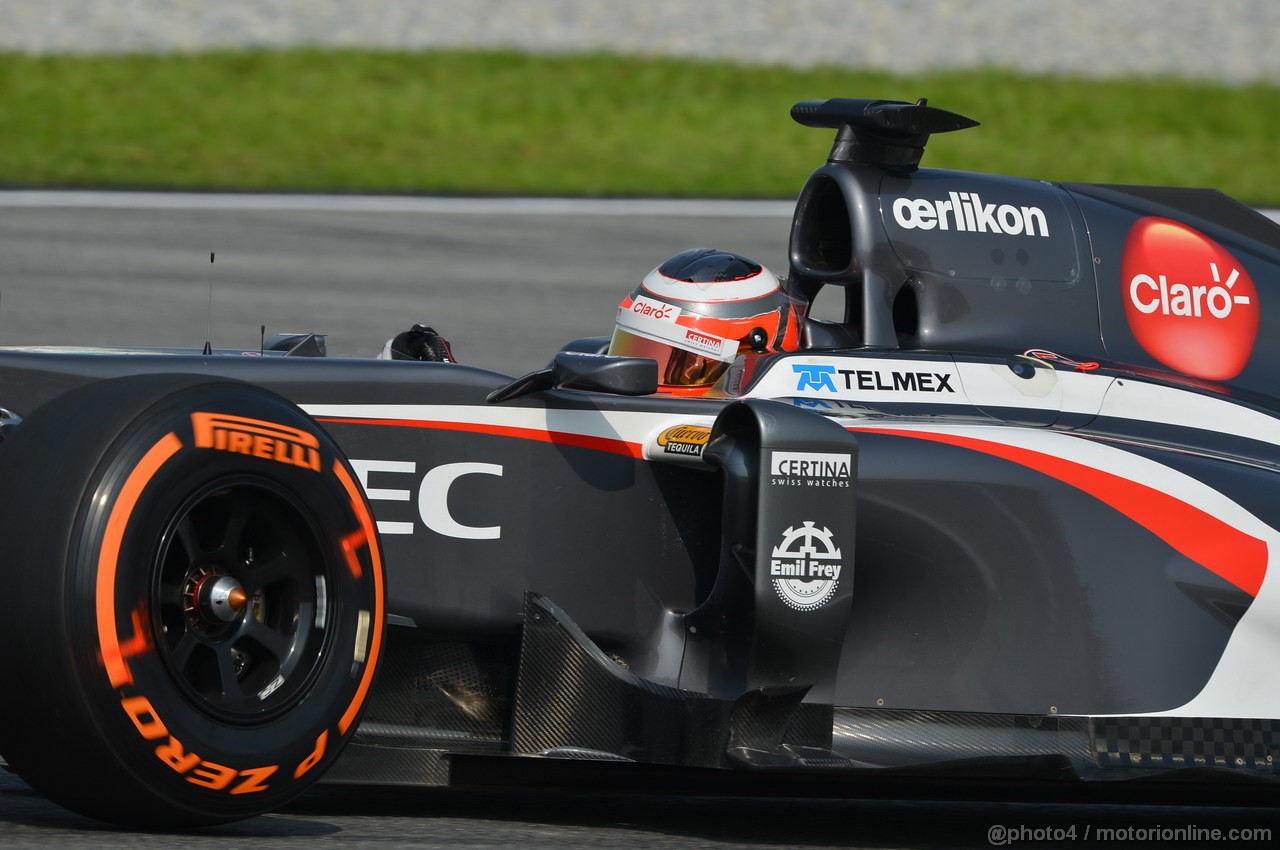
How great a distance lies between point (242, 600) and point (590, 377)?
0.99 metres

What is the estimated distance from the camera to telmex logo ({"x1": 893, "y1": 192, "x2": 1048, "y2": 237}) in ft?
18.0

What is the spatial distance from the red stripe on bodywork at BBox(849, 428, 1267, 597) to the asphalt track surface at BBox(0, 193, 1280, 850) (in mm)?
583

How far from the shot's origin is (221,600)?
150 inches

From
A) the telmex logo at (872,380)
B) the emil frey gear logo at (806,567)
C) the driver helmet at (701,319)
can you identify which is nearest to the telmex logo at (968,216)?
the driver helmet at (701,319)

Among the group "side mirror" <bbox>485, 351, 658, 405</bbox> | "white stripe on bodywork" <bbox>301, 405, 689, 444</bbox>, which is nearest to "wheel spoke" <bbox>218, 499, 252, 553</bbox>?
"white stripe on bodywork" <bbox>301, 405, 689, 444</bbox>

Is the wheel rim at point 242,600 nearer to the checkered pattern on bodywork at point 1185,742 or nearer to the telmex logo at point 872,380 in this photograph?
the telmex logo at point 872,380

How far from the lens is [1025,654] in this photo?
4430 mm

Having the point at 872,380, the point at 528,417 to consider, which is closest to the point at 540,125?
the point at 872,380

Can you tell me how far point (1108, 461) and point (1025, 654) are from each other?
1.70 ft

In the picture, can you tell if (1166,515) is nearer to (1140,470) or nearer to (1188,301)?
(1140,470)

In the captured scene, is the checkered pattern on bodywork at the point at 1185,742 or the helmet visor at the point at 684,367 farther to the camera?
the helmet visor at the point at 684,367

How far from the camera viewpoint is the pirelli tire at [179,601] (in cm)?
357

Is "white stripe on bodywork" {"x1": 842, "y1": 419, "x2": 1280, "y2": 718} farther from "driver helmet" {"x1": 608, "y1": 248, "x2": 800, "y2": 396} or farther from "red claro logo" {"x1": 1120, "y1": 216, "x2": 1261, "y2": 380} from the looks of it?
"red claro logo" {"x1": 1120, "y1": 216, "x2": 1261, "y2": 380}

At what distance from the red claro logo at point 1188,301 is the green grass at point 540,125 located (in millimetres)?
10633
